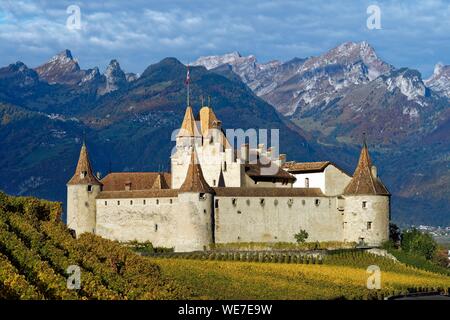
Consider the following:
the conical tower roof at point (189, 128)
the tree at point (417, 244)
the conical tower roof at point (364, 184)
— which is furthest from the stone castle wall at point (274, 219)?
the conical tower roof at point (189, 128)

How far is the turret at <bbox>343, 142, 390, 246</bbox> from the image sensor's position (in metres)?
92.7

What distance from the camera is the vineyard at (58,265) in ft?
147

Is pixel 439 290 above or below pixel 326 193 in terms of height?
below

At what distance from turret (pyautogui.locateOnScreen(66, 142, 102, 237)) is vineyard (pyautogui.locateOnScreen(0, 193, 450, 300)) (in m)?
13.0

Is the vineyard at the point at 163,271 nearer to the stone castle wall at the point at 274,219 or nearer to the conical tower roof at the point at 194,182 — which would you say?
the stone castle wall at the point at 274,219

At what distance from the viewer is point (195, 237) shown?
8831 cm

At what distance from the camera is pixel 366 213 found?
92688mm

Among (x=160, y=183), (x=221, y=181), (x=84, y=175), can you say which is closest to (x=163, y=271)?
(x=221, y=181)

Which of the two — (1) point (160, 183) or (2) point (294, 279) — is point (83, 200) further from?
(2) point (294, 279)

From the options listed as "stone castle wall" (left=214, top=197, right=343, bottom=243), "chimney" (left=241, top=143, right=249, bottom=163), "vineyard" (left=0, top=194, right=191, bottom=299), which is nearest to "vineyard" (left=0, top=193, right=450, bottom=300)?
"vineyard" (left=0, top=194, right=191, bottom=299)
